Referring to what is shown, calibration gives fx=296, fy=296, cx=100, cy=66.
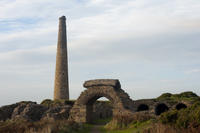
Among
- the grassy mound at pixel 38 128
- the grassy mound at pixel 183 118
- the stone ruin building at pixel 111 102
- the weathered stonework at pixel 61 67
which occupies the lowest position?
the grassy mound at pixel 38 128

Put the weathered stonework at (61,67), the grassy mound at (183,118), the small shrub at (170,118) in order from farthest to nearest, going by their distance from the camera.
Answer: the weathered stonework at (61,67) → the small shrub at (170,118) → the grassy mound at (183,118)

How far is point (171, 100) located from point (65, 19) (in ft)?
88.8

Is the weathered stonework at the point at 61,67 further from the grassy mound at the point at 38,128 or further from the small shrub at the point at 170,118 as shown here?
the small shrub at the point at 170,118

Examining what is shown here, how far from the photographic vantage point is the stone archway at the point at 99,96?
1134 inches

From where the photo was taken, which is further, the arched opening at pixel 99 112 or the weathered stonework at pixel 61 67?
the weathered stonework at pixel 61 67

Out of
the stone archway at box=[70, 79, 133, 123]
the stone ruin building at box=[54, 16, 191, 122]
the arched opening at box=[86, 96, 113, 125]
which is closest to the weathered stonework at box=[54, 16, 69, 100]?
the arched opening at box=[86, 96, 113, 125]

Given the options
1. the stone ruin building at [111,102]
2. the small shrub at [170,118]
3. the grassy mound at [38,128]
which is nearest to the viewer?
the small shrub at [170,118]

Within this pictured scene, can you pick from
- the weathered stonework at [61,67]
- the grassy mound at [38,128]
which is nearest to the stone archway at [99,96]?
the grassy mound at [38,128]

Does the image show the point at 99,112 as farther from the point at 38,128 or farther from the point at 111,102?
the point at 38,128

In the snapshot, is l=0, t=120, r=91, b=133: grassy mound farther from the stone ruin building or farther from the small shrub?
the stone ruin building

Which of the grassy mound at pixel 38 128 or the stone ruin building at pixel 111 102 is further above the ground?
the stone ruin building at pixel 111 102

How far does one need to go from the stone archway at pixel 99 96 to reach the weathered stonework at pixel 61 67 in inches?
702

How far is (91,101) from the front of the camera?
31.1 m

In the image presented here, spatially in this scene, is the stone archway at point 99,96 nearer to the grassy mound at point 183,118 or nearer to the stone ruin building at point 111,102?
the stone ruin building at point 111,102
